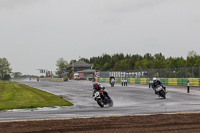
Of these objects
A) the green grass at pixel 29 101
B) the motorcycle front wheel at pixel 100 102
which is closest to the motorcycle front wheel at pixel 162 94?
the green grass at pixel 29 101

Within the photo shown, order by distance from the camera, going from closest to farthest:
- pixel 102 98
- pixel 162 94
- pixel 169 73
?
pixel 102 98 → pixel 162 94 → pixel 169 73

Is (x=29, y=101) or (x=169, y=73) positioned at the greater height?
(x=169, y=73)

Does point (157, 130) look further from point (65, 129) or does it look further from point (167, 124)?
point (65, 129)

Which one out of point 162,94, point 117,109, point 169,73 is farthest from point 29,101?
point 169,73

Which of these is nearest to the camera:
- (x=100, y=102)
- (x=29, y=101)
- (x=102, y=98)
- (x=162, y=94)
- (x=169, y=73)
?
(x=100, y=102)

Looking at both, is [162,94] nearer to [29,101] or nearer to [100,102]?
[100,102]

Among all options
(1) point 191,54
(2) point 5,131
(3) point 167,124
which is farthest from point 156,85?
(1) point 191,54

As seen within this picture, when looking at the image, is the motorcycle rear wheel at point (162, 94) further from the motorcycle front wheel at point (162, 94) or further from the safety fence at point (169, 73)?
the safety fence at point (169, 73)

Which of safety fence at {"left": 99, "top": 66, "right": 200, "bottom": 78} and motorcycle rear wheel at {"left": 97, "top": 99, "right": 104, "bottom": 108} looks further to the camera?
safety fence at {"left": 99, "top": 66, "right": 200, "bottom": 78}

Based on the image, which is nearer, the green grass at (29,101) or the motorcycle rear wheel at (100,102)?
the motorcycle rear wheel at (100,102)

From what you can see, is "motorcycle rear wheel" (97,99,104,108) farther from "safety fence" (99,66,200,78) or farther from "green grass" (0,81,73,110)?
"safety fence" (99,66,200,78)

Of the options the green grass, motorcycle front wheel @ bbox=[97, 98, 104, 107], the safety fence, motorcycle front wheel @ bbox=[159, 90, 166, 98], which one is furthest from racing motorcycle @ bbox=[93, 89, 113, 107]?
the safety fence

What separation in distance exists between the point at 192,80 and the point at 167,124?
3309 centimetres

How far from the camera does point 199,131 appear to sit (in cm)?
859
